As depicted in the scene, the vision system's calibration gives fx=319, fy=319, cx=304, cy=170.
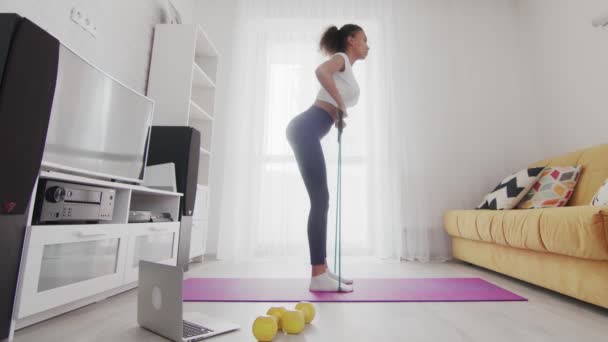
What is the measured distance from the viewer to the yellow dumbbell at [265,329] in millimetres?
907

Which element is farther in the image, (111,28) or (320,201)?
(111,28)

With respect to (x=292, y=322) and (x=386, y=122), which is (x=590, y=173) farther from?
(x=292, y=322)

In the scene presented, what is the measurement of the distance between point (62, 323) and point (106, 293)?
12.6 inches

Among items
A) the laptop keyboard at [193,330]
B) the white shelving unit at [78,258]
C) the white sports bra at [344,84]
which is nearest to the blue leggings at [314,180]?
the white sports bra at [344,84]

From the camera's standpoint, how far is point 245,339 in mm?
942

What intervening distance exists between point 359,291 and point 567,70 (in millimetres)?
2743

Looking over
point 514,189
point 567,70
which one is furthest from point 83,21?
point 567,70

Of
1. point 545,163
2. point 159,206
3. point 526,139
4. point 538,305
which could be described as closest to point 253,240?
point 159,206

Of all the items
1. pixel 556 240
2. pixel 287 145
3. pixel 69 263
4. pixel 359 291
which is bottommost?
pixel 359 291

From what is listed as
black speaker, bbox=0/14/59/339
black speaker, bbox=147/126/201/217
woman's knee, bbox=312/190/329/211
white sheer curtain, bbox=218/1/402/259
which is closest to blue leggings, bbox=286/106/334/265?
woman's knee, bbox=312/190/329/211

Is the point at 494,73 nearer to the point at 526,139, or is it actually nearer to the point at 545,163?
the point at 526,139

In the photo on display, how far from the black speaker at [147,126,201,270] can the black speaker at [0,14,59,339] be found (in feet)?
3.84

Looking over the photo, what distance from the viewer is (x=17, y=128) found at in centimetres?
85

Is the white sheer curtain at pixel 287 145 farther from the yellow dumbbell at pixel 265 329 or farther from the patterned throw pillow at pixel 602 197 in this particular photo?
the yellow dumbbell at pixel 265 329
